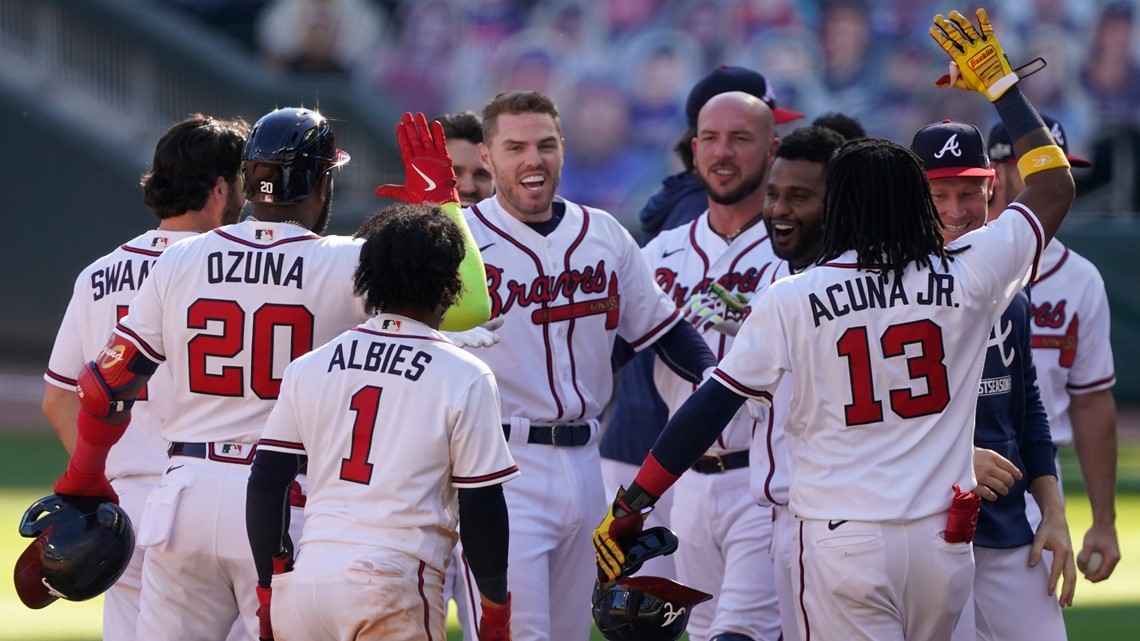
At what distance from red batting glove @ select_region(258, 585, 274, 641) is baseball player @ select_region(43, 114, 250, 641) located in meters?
0.95

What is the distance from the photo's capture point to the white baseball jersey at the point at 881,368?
3.69 meters

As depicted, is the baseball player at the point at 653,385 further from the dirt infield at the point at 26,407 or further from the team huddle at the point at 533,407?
the dirt infield at the point at 26,407

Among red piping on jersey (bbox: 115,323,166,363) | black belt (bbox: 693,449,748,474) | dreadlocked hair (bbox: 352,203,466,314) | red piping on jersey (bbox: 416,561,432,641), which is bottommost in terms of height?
red piping on jersey (bbox: 416,561,432,641)

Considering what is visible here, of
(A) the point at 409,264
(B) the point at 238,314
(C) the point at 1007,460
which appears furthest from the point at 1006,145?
(B) the point at 238,314

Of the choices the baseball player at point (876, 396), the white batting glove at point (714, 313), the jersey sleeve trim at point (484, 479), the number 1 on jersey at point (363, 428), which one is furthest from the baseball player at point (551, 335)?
the number 1 on jersey at point (363, 428)

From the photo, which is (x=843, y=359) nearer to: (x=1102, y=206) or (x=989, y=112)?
(x=989, y=112)

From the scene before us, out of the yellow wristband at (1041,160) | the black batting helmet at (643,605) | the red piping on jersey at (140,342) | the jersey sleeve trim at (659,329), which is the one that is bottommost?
the black batting helmet at (643,605)

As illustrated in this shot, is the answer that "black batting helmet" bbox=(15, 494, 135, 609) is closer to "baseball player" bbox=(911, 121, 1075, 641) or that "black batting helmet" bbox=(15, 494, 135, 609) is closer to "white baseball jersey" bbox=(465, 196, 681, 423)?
"white baseball jersey" bbox=(465, 196, 681, 423)

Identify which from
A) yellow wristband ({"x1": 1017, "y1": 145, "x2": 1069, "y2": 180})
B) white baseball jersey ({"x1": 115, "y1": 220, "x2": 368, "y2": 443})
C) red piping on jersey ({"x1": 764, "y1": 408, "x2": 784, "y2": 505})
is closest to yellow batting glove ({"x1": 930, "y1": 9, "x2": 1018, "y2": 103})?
yellow wristband ({"x1": 1017, "y1": 145, "x2": 1069, "y2": 180})

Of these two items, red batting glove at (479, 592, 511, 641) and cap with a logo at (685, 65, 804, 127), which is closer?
red batting glove at (479, 592, 511, 641)

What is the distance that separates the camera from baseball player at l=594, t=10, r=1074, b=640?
3689mm

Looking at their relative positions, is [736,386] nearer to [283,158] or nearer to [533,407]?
[533,407]

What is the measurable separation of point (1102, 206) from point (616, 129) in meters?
4.90

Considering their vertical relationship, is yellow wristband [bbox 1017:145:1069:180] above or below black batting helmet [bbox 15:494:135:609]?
above
